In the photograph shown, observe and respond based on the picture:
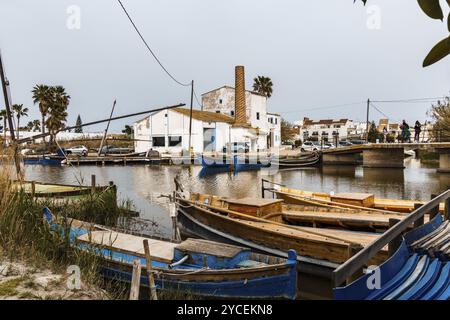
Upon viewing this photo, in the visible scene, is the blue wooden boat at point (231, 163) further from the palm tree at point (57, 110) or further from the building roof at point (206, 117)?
the palm tree at point (57, 110)

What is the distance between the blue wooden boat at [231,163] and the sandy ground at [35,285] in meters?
34.6

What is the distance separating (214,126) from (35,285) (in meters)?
48.4

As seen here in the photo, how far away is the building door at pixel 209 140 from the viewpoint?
52.6 meters

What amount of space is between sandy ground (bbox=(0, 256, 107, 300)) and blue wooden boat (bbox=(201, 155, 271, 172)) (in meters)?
34.6

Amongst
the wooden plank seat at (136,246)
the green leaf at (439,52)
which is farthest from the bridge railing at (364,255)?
the wooden plank seat at (136,246)

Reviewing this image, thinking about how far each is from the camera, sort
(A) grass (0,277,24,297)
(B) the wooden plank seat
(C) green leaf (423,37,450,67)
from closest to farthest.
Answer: (C) green leaf (423,37,450,67) < (A) grass (0,277,24,297) < (B) the wooden plank seat

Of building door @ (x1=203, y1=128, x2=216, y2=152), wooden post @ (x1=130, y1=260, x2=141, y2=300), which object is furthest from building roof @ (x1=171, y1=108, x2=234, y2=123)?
wooden post @ (x1=130, y1=260, x2=141, y2=300)

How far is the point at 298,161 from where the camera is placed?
4728cm

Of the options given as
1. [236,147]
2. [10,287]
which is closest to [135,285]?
[10,287]

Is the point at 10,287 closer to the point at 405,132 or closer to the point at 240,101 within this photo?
the point at 405,132

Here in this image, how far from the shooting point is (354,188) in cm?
2902

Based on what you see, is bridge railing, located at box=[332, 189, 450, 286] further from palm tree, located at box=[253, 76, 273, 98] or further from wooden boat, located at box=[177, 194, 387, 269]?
palm tree, located at box=[253, 76, 273, 98]

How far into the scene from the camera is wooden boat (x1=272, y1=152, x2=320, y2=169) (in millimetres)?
45812
